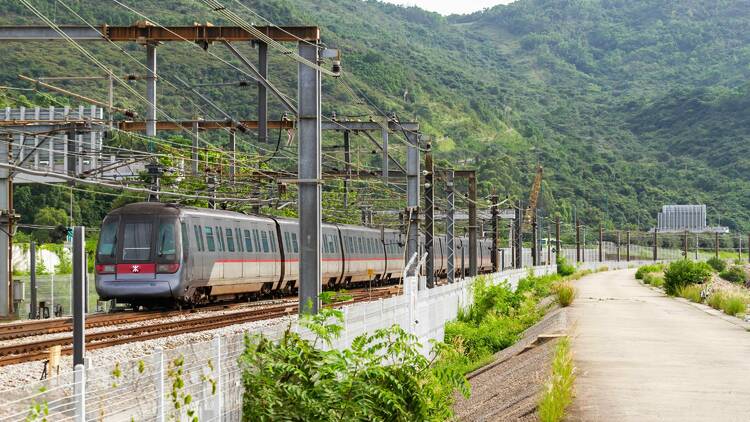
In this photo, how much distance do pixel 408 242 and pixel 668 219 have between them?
480 ft

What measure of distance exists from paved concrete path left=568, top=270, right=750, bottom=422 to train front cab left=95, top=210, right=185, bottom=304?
10.7m

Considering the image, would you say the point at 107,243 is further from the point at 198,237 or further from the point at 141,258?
the point at 198,237

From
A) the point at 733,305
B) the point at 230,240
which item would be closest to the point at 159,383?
the point at 230,240

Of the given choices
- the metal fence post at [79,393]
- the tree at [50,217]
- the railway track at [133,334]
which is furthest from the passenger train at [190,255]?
the tree at [50,217]

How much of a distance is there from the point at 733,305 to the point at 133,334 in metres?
19.3

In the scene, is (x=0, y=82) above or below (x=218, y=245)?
above

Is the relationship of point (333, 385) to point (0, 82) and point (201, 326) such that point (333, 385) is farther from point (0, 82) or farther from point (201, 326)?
point (0, 82)

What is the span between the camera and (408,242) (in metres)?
41.3

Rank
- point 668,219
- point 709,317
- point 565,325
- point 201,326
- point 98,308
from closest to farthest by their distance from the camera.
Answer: point 201,326 < point 565,325 < point 709,317 < point 98,308 < point 668,219

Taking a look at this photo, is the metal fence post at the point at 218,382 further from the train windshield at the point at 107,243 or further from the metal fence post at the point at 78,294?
the train windshield at the point at 107,243

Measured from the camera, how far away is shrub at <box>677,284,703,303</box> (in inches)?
1807

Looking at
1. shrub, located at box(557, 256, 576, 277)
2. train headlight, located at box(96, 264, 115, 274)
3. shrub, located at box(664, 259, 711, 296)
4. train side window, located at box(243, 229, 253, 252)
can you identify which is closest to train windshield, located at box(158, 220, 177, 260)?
train headlight, located at box(96, 264, 115, 274)

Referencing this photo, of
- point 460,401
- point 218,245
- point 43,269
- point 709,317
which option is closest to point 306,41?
point 460,401

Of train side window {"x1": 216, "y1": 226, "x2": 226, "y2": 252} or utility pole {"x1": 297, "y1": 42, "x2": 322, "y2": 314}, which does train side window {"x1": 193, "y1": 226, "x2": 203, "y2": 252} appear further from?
utility pole {"x1": 297, "y1": 42, "x2": 322, "y2": 314}
